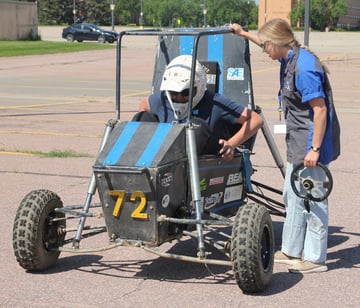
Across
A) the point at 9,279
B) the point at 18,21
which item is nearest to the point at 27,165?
the point at 9,279

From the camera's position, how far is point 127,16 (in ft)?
420

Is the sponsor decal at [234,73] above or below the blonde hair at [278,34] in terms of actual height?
below

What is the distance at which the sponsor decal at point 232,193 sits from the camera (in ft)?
19.4

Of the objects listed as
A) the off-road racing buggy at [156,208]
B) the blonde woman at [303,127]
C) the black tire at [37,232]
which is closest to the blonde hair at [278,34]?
the blonde woman at [303,127]

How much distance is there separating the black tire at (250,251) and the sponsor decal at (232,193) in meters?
0.83

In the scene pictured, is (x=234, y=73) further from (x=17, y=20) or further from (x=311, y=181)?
(x=17, y=20)

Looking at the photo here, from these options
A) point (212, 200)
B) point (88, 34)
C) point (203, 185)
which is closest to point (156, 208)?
point (203, 185)

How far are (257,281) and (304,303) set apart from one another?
0.32 meters

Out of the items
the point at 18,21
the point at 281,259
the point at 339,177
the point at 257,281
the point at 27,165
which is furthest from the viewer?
the point at 18,21

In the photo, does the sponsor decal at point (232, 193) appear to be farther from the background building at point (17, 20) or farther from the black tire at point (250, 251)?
the background building at point (17, 20)

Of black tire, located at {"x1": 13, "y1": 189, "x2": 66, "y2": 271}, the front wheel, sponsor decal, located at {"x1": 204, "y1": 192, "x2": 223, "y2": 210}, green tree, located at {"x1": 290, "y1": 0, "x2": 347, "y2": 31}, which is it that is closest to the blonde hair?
sponsor decal, located at {"x1": 204, "y1": 192, "x2": 223, "y2": 210}

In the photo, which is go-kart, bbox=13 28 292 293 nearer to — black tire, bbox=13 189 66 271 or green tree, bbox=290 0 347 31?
black tire, bbox=13 189 66 271

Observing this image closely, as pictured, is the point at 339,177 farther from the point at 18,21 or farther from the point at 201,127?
the point at 18,21

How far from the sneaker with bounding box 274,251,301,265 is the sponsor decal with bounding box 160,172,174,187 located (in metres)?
1.16
